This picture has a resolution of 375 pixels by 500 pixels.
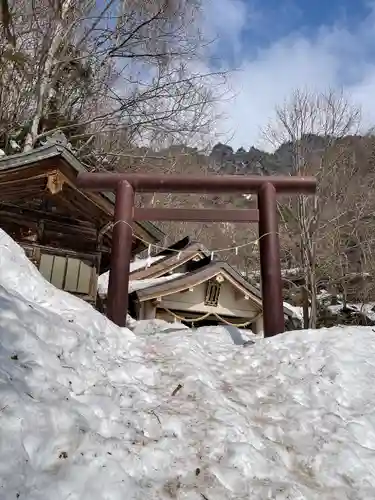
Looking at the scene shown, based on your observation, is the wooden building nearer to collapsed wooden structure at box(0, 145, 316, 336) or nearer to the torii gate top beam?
A: collapsed wooden structure at box(0, 145, 316, 336)

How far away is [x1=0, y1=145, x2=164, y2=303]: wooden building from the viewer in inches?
362

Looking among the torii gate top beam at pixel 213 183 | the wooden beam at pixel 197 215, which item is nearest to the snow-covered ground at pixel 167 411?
the wooden beam at pixel 197 215

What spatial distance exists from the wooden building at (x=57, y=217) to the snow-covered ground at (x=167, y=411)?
3856mm

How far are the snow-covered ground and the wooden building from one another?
3.86 meters

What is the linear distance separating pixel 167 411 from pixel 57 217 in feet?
23.8

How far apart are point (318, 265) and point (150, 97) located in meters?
9.33

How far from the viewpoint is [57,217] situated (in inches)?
400

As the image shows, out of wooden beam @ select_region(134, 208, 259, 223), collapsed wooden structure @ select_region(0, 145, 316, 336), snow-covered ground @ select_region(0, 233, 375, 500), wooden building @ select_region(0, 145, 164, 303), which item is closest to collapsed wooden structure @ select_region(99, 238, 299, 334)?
Answer: collapsed wooden structure @ select_region(0, 145, 316, 336)

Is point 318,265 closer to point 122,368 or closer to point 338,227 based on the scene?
point 338,227

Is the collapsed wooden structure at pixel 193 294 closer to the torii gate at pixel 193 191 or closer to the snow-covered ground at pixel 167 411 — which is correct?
the torii gate at pixel 193 191

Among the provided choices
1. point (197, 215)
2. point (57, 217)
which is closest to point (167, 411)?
point (197, 215)

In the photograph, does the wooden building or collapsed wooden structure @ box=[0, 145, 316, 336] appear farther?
the wooden building

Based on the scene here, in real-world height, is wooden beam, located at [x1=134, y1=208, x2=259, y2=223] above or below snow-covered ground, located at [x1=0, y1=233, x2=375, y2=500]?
above

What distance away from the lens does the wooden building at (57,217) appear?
920 centimetres
